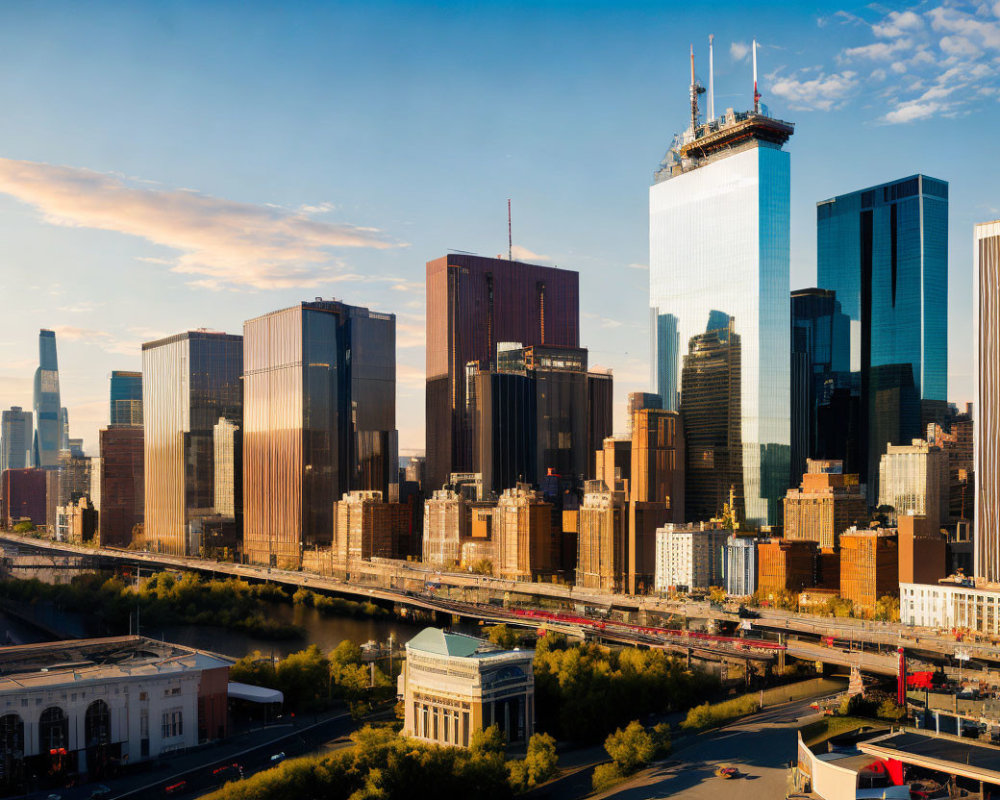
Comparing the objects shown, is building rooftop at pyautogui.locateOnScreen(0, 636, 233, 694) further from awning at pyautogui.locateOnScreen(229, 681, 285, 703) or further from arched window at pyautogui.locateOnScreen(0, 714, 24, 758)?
awning at pyautogui.locateOnScreen(229, 681, 285, 703)

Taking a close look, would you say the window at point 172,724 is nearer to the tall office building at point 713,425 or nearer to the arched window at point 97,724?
the arched window at point 97,724

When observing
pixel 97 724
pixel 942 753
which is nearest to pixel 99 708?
pixel 97 724

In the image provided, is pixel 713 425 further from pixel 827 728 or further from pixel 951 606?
pixel 827 728

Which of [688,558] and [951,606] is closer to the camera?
[951,606]

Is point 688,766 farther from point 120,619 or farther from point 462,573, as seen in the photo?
point 462,573

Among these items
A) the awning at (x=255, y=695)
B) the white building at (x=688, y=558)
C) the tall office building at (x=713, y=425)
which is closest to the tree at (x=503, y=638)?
the awning at (x=255, y=695)

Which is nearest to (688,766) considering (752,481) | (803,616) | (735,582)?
(803,616)
